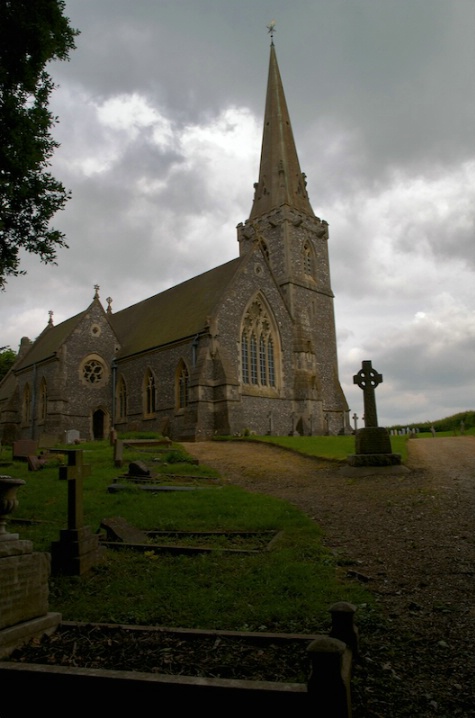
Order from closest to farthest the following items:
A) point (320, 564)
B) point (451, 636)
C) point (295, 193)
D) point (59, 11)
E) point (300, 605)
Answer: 1. point (451, 636)
2. point (300, 605)
3. point (320, 564)
4. point (59, 11)
5. point (295, 193)

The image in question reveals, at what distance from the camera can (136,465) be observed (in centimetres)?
1315

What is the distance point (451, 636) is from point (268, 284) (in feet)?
88.1

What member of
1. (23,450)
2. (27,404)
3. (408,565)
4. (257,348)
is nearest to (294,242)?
(257,348)

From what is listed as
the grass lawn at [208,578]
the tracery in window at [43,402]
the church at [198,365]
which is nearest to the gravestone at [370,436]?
the grass lawn at [208,578]

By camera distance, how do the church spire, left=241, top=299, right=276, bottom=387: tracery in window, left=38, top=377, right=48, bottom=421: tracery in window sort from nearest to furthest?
left=241, top=299, right=276, bottom=387: tracery in window < left=38, top=377, right=48, bottom=421: tracery in window < the church spire

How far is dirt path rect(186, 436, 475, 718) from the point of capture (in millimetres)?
3414

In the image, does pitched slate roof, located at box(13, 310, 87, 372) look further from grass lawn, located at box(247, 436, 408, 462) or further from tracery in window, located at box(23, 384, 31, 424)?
grass lawn, located at box(247, 436, 408, 462)

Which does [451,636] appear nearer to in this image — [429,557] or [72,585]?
[429,557]

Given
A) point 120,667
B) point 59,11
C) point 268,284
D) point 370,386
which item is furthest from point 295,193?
point 120,667

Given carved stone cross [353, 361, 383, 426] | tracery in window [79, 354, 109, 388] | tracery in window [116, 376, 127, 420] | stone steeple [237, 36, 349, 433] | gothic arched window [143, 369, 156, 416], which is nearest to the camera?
carved stone cross [353, 361, 383, 426]

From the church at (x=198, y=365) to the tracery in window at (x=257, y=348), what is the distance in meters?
0.06

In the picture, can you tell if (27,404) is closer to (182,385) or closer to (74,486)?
(182,385)

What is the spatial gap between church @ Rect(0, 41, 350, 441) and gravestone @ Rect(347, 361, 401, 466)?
9.09 meters

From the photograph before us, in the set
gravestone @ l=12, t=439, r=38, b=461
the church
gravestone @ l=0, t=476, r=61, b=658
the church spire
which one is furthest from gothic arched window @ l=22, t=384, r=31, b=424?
gravestone @ l=0, t=476, r=61, b=658
